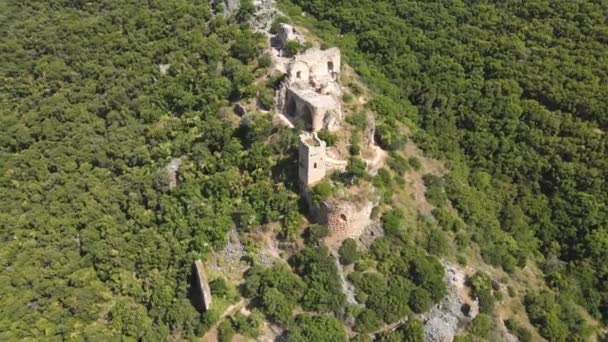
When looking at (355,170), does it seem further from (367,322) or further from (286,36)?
(286,36)

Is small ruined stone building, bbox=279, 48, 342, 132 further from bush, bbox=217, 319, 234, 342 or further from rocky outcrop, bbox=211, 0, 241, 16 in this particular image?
bush, bbox=217, 319, 234, 342

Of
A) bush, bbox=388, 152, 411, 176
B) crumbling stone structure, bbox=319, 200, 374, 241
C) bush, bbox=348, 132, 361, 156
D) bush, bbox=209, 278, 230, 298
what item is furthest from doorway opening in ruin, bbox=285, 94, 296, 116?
bush, bbox=209, 278, 230, 298

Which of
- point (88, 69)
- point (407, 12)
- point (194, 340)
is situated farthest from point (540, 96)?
point (88, 69)

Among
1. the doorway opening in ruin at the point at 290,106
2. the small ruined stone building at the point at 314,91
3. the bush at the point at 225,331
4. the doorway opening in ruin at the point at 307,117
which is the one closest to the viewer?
the bush at the point at 225,331

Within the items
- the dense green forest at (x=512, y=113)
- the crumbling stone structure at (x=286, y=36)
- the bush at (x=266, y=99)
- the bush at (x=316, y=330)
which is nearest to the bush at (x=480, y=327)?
the dense green forest at (x=512, y=113)

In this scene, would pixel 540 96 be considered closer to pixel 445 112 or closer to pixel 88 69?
pixel 445 112

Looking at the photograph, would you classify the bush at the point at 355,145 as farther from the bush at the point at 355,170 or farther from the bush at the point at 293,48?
the bush at the point at 293,48
